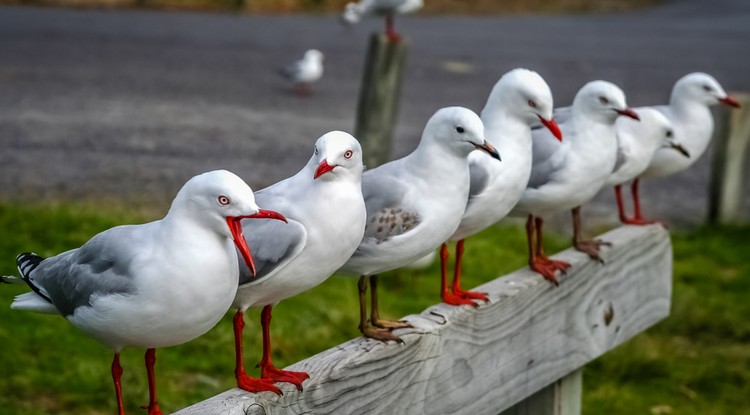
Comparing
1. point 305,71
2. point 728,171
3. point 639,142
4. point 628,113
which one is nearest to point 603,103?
point 628,113

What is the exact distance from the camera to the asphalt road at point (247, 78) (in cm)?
893

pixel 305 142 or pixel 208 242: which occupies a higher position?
pixel 208 242

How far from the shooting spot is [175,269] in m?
2.01

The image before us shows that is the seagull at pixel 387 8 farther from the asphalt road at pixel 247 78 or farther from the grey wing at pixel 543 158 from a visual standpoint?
the grey wing at pixel 543 158

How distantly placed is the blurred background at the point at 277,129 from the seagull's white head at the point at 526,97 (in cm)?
237

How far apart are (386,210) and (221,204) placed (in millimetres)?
665

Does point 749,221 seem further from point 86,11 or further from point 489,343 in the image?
point 86,11

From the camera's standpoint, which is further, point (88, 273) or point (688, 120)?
point (688, 120)

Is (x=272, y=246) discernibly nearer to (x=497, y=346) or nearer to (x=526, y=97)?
(x=497, y=346)

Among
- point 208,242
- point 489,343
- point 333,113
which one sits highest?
point 208,242

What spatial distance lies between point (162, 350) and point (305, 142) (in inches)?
201

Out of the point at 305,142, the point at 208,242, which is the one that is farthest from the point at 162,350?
the point at 305,142

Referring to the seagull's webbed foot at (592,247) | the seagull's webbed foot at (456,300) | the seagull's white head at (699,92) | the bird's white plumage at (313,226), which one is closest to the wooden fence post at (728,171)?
the seagull's white head at (699,92)

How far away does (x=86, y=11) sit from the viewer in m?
17.2
